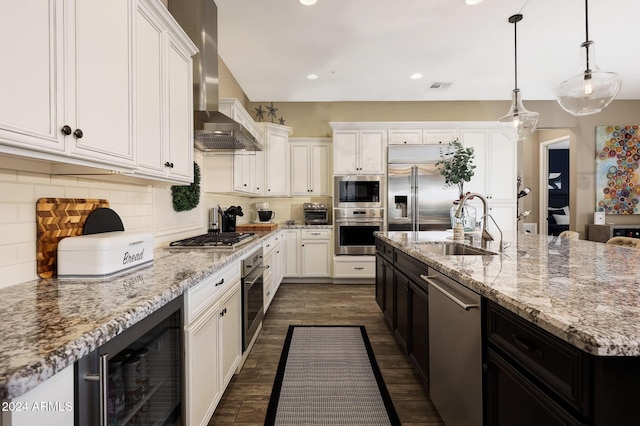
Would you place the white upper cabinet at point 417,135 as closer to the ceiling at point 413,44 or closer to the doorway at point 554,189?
the ceiling at point 413,44

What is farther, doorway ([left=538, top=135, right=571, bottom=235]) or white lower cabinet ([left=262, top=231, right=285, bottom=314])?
doorway ([left=538, top=135, right=571, bottom=235])

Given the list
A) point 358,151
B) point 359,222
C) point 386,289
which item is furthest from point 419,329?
point 358,151

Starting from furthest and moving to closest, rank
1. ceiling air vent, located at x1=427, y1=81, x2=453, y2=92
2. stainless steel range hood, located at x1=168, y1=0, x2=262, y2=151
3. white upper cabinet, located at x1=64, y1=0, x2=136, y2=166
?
ceiling air vent, located at x1=427, y1=81, x2=453, y2=92, stainless steel range hood, located at x1=168, y1=0, x2=262, y2=151, white upper cabinet, located at x1=64, y1=0, x2=136, y2=166

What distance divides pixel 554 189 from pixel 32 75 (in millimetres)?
8846

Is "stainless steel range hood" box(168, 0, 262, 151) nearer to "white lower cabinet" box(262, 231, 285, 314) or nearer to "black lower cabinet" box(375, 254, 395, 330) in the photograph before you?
"white lower cabinet" box(262, 231, 285, 314)

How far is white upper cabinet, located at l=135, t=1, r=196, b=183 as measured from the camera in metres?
1.54

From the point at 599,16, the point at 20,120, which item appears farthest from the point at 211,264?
the point at 599,16

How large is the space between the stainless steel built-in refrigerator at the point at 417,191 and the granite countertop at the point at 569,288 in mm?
2803

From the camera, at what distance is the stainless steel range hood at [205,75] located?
2461 mm

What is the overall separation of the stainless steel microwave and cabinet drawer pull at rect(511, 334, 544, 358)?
151 inches

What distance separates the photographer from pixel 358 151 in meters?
4.85

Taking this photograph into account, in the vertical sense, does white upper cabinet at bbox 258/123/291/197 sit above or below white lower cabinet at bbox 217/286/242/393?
above

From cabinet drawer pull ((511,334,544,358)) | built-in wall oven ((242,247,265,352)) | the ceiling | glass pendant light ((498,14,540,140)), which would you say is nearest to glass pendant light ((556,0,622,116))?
glass pendant light ((498,14,540,140))

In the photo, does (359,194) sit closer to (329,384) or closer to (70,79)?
(329,384)
